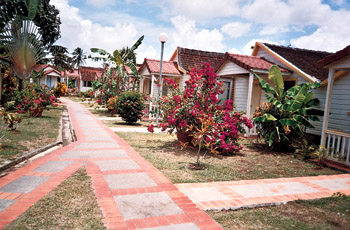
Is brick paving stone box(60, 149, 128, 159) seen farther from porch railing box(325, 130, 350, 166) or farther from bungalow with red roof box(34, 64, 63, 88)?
bungalow with red roof box(34, 64, 63, 88)

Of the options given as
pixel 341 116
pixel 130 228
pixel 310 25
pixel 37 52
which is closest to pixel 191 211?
pixel 130 228

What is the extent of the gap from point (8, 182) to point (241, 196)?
4.16 meters

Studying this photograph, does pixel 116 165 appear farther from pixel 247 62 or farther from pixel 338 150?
pixel 247 62

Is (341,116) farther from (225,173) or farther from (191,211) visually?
(191,211)

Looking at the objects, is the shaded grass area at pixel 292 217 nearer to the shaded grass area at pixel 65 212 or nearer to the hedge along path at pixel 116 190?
the hedge along path at pixel 116 190

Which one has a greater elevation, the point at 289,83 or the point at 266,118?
the point at 289,83

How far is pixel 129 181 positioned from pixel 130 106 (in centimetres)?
899

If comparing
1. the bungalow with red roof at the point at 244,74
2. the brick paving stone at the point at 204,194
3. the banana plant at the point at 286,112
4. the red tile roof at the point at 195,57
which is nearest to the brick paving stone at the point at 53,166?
the brick paving stone at the point at 204,194

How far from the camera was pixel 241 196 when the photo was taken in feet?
15.0

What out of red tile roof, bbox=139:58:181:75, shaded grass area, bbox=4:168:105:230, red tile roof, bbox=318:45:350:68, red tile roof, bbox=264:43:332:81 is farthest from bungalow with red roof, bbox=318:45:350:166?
red tile roof, bbox=139:58:181:75

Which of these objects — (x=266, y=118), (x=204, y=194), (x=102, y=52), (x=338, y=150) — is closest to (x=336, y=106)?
(x=338, y=150)

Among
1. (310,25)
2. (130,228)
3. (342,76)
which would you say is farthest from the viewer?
(310,25)

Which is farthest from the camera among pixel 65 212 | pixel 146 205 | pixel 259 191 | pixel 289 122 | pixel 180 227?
pixel 289 122

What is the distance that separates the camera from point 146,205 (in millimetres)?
3967
